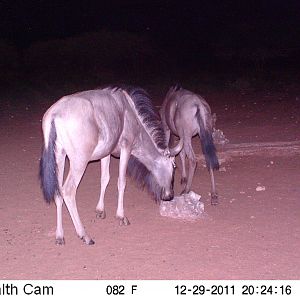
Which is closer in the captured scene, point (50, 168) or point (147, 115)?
point (50, 168)

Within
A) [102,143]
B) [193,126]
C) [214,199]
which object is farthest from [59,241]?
[193,126]

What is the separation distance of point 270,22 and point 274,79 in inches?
681

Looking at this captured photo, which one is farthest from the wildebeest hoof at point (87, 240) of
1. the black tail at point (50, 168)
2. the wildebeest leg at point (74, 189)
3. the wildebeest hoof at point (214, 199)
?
the wildebeest hoof at point (214, 199)

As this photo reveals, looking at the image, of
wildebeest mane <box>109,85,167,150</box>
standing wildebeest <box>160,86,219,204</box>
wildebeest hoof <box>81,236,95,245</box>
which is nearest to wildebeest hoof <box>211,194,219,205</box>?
standing wildebeest <box>160,86,219,204</box>

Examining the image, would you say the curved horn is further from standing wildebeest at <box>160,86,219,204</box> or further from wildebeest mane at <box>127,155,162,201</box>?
standing wildebeest at <box>160,86,219,204</box>

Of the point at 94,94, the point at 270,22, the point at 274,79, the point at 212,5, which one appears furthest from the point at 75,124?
the point at 212,5

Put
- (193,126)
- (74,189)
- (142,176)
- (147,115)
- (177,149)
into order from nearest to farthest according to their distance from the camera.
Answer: (74,189) → (177,149) → (147,115) → (142,176) → (193,126)

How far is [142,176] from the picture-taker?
273 inches

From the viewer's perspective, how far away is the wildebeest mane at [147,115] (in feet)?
22.2

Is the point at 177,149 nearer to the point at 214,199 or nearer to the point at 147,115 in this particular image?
the point at 147,115

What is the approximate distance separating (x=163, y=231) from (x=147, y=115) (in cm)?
161

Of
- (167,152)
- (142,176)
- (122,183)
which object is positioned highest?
(167,152)
